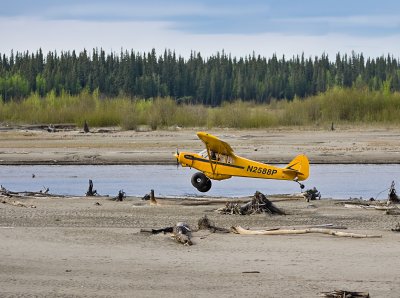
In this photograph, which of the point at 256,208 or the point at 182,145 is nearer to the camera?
the point at 256,208

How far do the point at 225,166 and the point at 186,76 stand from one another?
8447 cm

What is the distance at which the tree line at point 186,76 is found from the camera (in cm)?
9888

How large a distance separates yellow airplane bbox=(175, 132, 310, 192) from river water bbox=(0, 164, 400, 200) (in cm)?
41

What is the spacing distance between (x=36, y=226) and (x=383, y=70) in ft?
353

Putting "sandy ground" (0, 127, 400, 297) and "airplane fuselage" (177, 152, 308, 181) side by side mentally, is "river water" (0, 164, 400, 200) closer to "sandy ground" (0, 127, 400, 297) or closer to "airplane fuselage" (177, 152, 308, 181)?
"airplane fuselage" (177, 152, 308, 181)

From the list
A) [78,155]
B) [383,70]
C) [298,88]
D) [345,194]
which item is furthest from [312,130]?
[383,70]

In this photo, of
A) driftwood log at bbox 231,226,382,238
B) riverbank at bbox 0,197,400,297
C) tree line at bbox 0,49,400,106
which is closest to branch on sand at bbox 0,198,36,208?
riverbank at bbox 0,197,400,297

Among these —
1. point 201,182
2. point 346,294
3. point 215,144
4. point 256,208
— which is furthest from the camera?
point 201,182

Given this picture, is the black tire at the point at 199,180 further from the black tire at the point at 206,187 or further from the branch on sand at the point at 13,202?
the branch on sand at the point at 13,202

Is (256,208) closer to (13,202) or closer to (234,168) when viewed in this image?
(13,202)

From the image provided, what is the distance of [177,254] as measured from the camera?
40.3 feet

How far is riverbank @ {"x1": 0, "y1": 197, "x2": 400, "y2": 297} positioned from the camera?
33.4 feet

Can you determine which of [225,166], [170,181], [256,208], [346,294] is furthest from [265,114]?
[346,294]

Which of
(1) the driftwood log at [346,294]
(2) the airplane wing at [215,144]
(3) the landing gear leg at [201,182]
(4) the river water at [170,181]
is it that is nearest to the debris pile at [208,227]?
(1) the driftwood log at [346,294]
